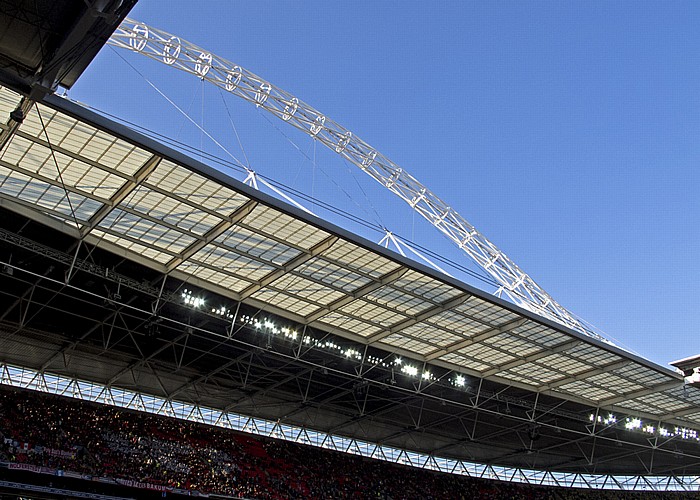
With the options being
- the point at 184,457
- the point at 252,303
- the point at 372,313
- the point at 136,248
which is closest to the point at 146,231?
the point at 136,248

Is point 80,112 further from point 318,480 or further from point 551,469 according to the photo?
point 551,469

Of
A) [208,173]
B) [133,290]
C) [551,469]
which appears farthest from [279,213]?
[551,469]

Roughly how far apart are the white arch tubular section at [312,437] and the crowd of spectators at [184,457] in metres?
0.83

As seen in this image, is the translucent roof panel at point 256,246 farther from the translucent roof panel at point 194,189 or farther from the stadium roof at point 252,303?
the translucent roof panel at point 194,189

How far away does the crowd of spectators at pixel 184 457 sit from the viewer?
1727 inches

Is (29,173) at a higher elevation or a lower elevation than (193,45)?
lower

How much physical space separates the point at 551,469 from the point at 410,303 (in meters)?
40.8

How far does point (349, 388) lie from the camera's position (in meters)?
52.3

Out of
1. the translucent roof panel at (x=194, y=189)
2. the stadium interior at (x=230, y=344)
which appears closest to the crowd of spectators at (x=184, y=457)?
the stadium interior at (x=230, y=344)

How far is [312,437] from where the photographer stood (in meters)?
60.5

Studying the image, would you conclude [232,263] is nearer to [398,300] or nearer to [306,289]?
[306,289]

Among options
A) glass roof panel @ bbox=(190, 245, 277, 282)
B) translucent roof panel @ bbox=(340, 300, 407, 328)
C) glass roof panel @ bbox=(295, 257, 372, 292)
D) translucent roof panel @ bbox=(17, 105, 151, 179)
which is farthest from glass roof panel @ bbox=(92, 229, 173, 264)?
translucent roof panel @ bbox=(340, 300, 407, 328)

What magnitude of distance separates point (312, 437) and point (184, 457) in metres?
13.0

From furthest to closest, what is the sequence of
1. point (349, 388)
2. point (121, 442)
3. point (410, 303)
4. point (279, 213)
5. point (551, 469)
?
point (551, 469)
point (349, 388)
point (121, 442)
point (410, 303)
point (279, 213)
